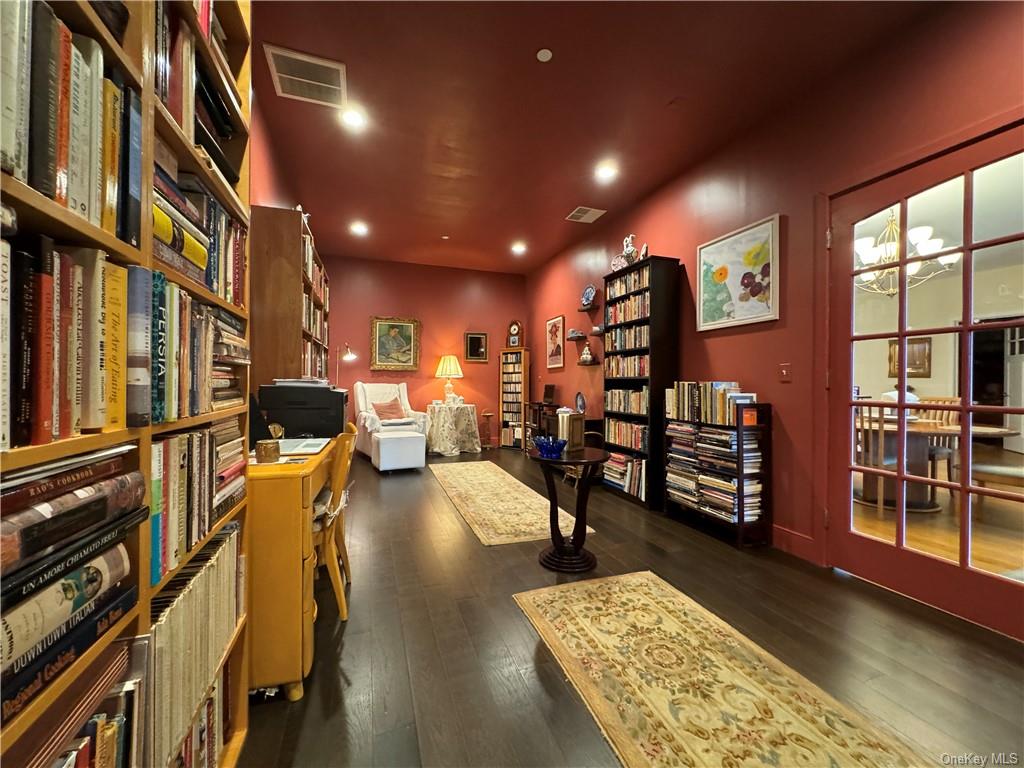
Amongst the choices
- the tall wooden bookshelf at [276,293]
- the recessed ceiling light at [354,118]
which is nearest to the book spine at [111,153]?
the tall wooden bookshelf at [276,293]

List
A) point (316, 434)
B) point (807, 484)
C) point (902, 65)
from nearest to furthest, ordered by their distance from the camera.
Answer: point (902, 65) < point (316, 434) < point (807, 484)

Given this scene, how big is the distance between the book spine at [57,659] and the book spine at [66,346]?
0.26 meters

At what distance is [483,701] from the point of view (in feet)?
4.19

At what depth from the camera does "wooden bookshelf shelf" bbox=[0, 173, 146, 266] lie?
0.43 m

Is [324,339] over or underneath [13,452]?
over

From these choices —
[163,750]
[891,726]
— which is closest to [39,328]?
[163,750]

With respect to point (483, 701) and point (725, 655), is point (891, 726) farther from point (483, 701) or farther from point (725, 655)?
point (483, 701)

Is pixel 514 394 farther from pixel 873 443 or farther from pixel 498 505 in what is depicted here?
pixel 873 443

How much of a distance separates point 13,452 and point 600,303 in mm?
4456

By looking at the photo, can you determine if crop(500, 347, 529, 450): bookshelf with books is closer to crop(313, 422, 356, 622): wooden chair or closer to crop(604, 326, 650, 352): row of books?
crop(604, 326, 650, 352): row of books

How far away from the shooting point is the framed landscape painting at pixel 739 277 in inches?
101

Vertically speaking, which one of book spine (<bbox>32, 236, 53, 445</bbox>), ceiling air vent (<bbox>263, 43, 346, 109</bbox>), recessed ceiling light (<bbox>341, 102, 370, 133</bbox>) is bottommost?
book spine (<bbox>32, 236, 53, 445</bbox>)

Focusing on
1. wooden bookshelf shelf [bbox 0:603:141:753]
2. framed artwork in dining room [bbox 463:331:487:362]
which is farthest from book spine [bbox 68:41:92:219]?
framed artwork in dining room [bbox 463:331:487:362]
